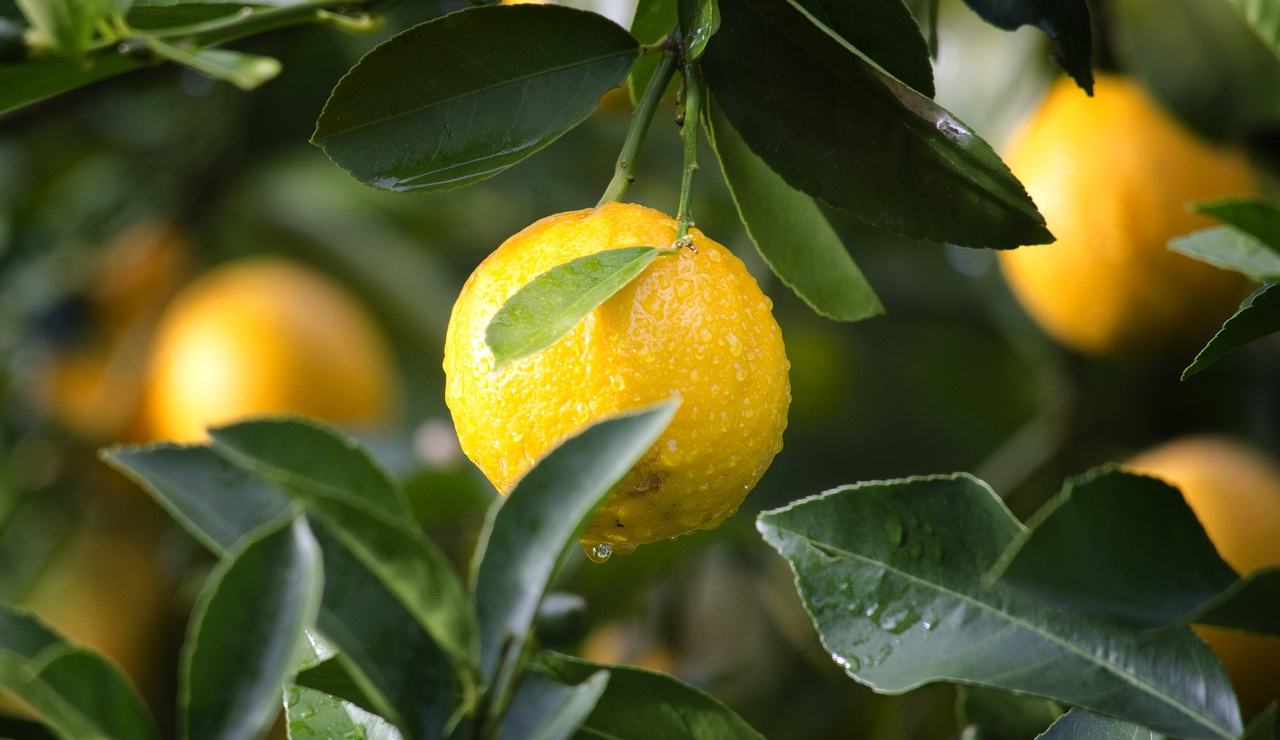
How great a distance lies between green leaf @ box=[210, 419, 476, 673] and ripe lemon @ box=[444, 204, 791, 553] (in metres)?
0.11

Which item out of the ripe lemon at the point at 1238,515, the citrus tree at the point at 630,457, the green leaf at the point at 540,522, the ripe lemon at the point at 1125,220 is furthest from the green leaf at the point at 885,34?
the ripe lemon at the point at 1125,220

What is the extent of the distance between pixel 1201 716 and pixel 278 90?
1.72 m

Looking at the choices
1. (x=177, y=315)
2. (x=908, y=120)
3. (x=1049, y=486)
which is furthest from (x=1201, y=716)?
(x=177, y=315)

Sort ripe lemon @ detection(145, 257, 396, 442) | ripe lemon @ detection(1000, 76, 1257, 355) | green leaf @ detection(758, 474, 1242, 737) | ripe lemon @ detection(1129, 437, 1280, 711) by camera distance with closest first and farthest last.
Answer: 1. green leaf @ detection(758, 474, 1242, 737)
2. ripe lemon @ detection(1129, 437, 1280, 711)
3. ripe lemon @ detection(1000, 76, 1257, 355)
4. ripe lemon @ detection(145, 257, 396, 442)

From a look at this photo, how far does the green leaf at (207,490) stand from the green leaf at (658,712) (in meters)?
0.17

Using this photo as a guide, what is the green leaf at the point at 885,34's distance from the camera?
0.65 meters

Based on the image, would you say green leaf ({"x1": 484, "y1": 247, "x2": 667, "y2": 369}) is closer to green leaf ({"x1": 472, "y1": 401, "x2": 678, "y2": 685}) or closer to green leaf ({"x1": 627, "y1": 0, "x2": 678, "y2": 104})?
green leaf ({"x1": 472, "y1": 401, "x2": 678, "y2": 685})

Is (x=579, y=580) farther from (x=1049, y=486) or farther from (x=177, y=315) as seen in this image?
(x=177, y=315)

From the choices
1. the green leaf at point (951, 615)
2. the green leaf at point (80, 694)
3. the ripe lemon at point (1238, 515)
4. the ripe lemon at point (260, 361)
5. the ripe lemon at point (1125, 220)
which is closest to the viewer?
the green leaf at point (80, 694)

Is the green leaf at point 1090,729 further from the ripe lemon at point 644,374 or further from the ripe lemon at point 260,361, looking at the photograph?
the ripe lemon at point 260,361

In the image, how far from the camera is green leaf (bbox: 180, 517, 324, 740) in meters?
0.50

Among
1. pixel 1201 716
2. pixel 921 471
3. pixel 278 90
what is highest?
pixel 1201 716

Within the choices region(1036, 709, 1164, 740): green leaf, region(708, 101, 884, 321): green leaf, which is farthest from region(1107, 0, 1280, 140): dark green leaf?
region(1036, 709, 1164, 740): green leaf

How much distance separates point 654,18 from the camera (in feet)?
2.43
